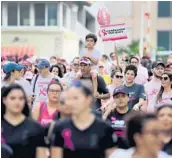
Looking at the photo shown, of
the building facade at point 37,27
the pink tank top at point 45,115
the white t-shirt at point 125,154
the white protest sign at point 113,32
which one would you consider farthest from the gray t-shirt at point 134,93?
Answer: the building facade at point 37,27

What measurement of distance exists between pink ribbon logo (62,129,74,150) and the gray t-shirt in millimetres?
5355

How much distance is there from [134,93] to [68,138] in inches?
222

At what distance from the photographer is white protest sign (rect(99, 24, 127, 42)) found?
16.4 m

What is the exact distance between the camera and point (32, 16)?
49625 millimetres

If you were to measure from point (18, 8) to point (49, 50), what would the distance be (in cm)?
323

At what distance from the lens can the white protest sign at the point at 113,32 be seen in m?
16.4

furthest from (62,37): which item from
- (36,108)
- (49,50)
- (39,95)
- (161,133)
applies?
(161,133)

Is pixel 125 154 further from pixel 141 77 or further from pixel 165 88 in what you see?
pixel 141 77

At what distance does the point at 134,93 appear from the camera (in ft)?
40.6

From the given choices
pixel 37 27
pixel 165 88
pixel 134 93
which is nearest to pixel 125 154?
pixel 134 93

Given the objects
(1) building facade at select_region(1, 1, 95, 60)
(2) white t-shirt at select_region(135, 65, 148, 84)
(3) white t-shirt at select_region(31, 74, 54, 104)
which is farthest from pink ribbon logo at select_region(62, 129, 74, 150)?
(1) building facade at select_region(1, 1, 95, 60)

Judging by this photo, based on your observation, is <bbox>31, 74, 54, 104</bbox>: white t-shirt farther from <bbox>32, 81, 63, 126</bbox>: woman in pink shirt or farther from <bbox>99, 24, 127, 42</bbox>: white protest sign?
<bbox>32, 81, 63, 126</bbox>: woman in pink shirt

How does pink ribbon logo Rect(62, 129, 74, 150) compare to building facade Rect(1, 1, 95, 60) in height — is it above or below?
below

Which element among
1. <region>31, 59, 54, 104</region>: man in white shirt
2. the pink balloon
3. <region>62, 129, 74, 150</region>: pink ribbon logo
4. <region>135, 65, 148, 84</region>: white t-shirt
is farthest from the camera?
the pink balloon
